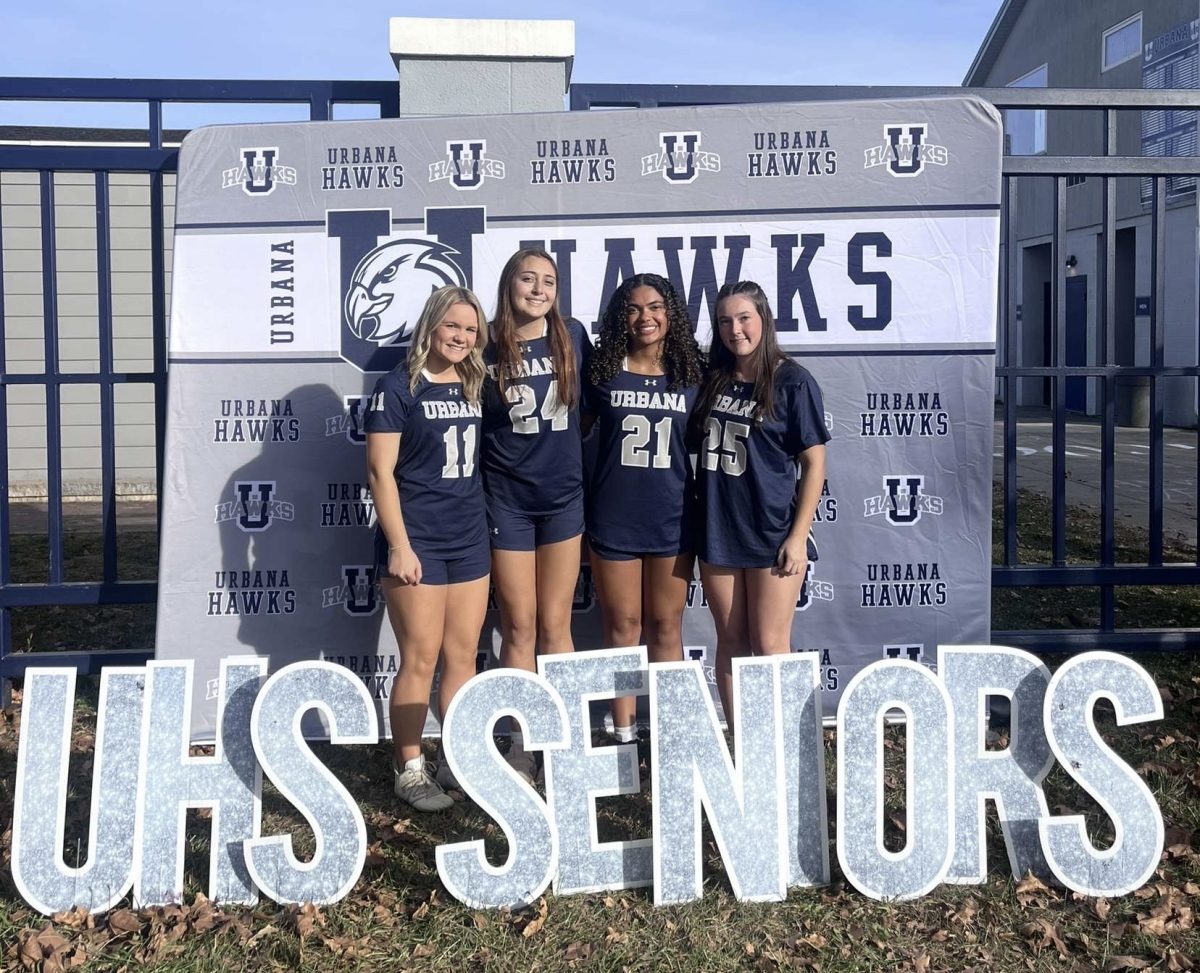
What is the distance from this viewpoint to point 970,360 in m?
4.46

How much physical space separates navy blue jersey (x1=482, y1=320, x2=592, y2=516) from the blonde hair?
12cm

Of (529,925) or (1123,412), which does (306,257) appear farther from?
(1123,412)

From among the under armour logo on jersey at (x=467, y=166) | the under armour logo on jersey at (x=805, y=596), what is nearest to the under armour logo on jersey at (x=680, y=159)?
the under armour logo on jersey at (x=467, y=166)

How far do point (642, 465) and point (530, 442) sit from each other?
15.5 inches

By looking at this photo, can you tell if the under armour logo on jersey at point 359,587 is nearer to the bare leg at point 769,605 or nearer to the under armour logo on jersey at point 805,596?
the bare leg at point 769,605

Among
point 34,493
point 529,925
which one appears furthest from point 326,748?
point 34,493

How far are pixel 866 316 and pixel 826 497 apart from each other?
0.75 m

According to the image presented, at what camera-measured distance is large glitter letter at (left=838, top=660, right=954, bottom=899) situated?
10.3ft

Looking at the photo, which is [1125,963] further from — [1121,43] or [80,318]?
[1121,43]

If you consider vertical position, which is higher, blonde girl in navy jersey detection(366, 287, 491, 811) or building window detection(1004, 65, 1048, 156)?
building window detection(1004, 65, 1048, 156)

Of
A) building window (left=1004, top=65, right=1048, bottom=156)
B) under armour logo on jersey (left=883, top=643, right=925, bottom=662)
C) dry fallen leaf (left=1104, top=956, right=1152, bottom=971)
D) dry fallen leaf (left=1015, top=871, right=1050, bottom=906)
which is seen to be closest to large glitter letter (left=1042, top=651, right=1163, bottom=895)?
dry fallen leaf (left=1015, top=871, right=1050, bottom=906)

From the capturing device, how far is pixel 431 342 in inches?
144

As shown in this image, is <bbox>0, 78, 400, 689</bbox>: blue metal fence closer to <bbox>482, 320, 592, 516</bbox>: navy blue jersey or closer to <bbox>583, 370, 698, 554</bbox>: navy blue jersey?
<bbox>482, 320, 592, 516</bbox>: navy blue jersey

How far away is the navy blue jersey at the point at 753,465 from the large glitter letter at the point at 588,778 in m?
0.68
